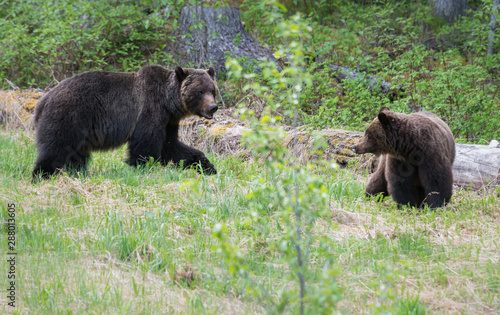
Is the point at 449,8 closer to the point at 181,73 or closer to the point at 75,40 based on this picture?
the point at 75,40

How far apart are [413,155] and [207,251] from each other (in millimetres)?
3162

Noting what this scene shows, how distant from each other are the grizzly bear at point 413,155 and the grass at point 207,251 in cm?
27

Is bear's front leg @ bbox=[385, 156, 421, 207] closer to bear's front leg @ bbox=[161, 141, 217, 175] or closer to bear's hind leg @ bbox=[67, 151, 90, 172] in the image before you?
bear's front leg @ bbox=[161, 141, 217, 175]

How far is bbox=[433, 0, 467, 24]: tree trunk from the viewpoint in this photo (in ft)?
56.1

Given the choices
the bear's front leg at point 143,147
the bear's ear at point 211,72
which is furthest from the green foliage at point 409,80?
the bear's front leg at point 143,147

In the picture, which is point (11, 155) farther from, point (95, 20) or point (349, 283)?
point (95, 20)

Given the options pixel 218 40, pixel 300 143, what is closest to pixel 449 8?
pixel 218 40

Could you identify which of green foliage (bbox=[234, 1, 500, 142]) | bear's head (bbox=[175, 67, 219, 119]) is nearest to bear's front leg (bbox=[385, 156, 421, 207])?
green foliage (bbox=[234, 1, 500, 142])

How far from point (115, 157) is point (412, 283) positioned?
19.5 feet

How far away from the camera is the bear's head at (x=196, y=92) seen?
7.50 meters

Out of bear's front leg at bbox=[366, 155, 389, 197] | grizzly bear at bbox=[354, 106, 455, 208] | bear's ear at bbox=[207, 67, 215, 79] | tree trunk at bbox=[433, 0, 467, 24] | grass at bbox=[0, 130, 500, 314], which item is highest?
tree trunk at bbox=[433, 0, 467, 24]

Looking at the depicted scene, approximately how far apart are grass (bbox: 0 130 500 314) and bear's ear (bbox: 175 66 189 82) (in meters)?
1.81

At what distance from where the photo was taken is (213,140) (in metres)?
9.09

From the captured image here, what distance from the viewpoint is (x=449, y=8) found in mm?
17188
